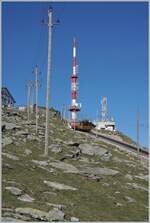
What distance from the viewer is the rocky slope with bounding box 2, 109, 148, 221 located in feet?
74.3

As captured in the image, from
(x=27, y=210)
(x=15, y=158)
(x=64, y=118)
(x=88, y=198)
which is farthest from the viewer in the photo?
(x=64, y=118)

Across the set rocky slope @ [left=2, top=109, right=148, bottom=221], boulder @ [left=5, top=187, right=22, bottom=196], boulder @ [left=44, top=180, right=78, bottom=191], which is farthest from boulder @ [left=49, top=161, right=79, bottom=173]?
boulder @ [left=5, top=187, right=22, bottom=196]

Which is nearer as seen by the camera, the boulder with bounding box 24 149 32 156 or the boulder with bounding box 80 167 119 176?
the boulder with bounding box 80 167 119 176

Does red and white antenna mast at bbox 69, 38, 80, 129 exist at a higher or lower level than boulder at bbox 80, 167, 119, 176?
higher

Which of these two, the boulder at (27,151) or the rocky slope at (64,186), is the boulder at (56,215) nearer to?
the rocky slope at (64,186)

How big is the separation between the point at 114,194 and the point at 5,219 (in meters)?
12.0

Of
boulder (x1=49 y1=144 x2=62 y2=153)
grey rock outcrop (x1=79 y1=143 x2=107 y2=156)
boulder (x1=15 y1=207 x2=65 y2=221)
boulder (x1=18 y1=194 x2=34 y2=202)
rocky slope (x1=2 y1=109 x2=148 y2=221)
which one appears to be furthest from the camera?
grey rock outcrop (x1=79 y1=143 x2=107 y2=156)

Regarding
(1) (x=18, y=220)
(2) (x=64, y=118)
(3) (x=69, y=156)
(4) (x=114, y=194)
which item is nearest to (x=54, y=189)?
(4) (x=114, y=194)

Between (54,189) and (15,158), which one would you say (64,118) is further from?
(54,189)

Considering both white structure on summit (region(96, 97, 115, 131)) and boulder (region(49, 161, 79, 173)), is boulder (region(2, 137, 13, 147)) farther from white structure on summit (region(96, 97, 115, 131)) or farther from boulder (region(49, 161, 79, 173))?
white structure on summit (region(96, 97, 115, 131))

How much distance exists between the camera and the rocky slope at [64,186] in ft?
74.3

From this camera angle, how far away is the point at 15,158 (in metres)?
34.2

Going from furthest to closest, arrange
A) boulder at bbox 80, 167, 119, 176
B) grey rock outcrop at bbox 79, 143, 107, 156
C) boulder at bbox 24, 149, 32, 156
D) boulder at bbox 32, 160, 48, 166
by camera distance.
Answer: grey rock outcrop at bbox 79, 143, 107, 156 < boulder at bbox 24, 149, 32, 156 < boulder at bbox 80, 167, 119, 176 < boulder at bbox 32, 160, 48, 166

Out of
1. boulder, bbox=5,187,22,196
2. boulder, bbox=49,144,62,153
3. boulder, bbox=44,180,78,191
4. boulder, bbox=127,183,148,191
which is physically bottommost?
boulder, bbox=127,183,148,191
